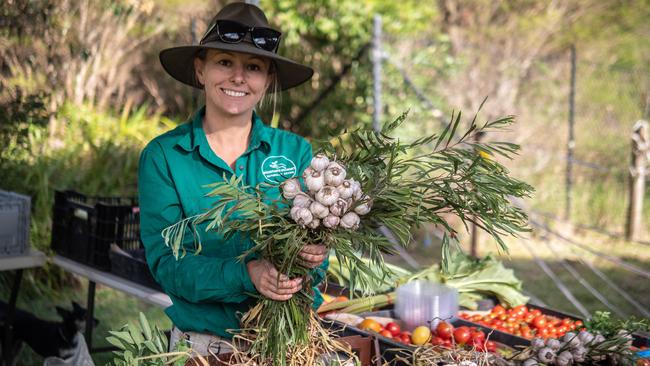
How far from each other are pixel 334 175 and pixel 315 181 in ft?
0.16

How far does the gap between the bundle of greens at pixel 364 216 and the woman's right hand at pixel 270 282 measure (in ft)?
0.07

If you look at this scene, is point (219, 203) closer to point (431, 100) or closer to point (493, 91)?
point (431, 100)

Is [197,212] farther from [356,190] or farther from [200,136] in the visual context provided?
[356,190]

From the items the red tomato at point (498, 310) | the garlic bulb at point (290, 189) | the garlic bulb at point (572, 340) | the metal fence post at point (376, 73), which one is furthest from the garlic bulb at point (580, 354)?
the metal fence post at point (376, 73)

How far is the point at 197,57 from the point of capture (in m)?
2.72

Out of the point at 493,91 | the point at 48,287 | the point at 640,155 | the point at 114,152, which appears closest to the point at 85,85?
the point at 114,152

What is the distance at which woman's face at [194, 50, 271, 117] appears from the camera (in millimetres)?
2525

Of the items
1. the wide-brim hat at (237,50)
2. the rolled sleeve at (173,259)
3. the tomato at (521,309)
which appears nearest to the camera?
the rolled sleeve at (173,259)

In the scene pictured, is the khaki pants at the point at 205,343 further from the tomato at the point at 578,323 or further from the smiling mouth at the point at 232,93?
the tomato at the point at 578,323

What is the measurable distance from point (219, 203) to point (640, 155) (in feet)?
24.0

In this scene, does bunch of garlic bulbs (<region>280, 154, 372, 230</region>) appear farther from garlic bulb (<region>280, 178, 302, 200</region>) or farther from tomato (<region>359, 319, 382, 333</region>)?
tomato (<region>359, 319, 382, 333</region>)

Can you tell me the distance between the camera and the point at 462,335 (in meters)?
3.50

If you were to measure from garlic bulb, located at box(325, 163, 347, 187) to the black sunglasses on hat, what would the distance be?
0.69 metres

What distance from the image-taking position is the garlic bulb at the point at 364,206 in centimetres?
205
